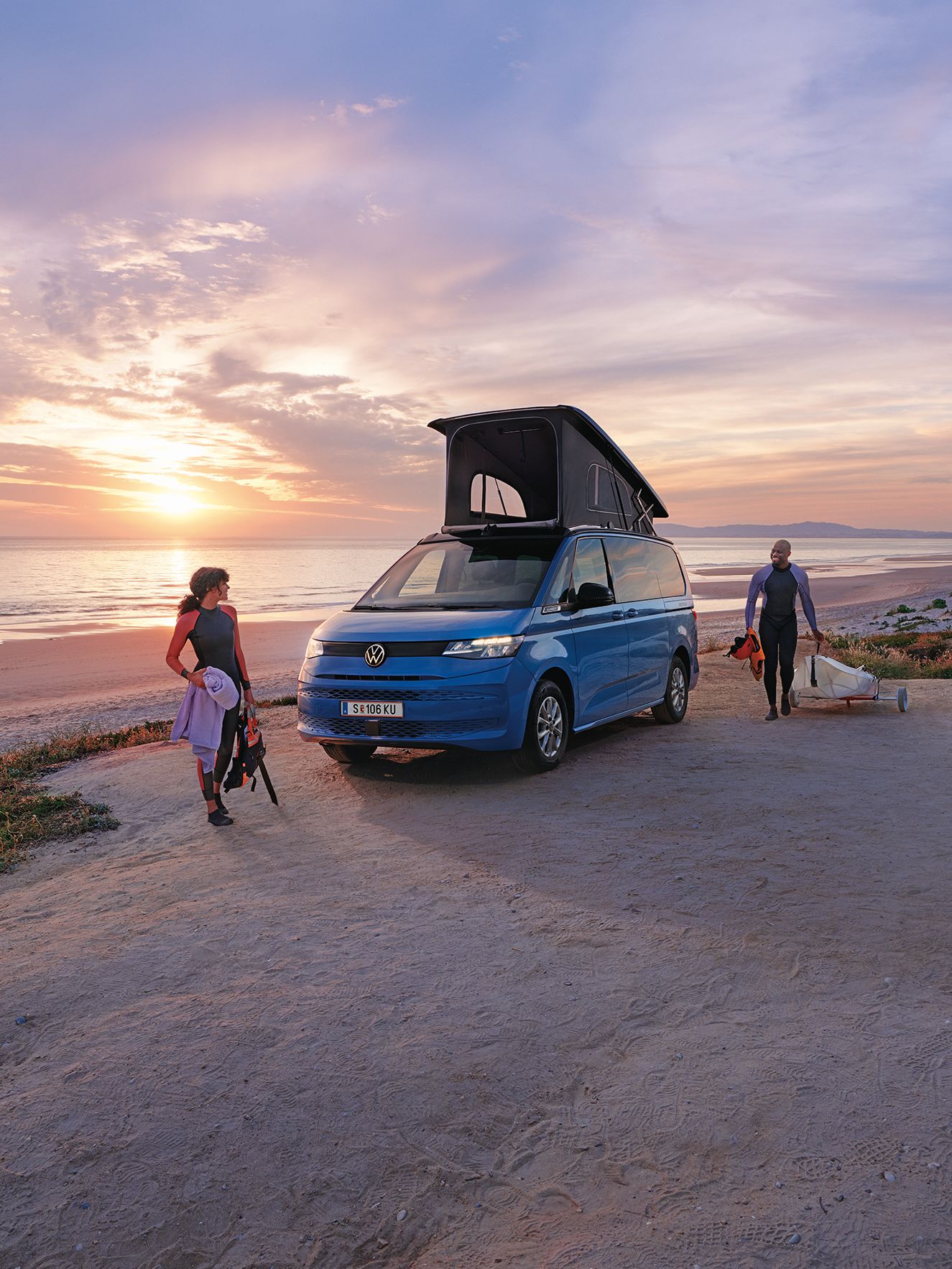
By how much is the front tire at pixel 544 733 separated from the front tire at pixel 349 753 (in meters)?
1.42

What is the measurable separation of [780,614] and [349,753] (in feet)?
16.9

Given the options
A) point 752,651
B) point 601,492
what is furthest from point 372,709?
point 752,651

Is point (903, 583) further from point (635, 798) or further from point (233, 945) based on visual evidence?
point (233, 945)

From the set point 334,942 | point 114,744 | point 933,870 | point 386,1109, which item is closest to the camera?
point 386,1109

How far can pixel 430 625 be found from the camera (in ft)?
25.8

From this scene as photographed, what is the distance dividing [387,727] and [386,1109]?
4512 mm

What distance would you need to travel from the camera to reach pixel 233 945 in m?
4.73

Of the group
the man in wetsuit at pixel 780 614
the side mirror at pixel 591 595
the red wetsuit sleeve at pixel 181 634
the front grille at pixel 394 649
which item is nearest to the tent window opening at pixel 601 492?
the side mirror at pixel 591 595

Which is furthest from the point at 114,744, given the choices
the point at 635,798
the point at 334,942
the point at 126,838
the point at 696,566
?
the point at 696,566

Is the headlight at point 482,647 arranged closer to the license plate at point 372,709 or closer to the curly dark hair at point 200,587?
the license plate at point 372,709

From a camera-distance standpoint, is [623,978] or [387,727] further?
[387,727]

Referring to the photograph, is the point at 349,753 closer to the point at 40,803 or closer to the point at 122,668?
the point at 40,803

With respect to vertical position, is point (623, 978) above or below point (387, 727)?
below

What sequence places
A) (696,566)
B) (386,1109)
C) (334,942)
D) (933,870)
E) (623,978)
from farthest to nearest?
(696,566) → (933,870) → (334,942) → (623,978) → (386,1109)
